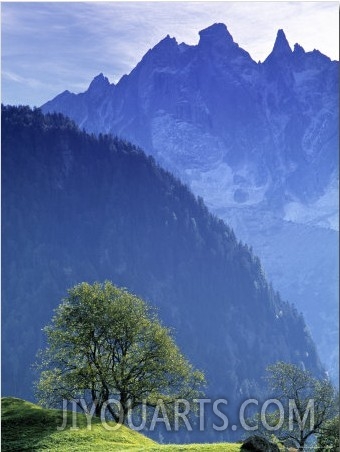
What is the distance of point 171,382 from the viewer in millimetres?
73875

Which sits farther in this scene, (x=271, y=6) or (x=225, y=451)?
(x=271, y=6)

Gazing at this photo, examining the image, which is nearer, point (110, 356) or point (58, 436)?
point (58, 436)

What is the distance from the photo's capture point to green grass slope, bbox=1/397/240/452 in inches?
2064

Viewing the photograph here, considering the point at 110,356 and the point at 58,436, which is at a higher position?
the point at 110,356

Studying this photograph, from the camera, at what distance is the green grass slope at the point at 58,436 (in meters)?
52.4

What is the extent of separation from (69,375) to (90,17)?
1468 inches

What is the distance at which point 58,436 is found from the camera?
183 ft

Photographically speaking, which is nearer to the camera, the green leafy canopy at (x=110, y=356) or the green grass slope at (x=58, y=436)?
the green grass slope at (x=58, y=436)

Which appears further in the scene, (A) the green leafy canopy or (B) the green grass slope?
(A) the green leafy canopy

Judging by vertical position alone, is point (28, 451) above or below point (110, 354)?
below

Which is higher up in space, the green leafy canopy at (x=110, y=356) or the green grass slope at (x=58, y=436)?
the green leafy canopy at (x=110, y=356)

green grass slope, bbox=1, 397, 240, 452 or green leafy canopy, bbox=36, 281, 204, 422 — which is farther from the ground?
green leafy canopy, bbox=36, 281, 204, 422

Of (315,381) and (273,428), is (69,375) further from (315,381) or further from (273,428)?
(315,381)

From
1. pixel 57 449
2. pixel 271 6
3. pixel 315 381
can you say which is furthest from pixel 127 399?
pixel 271 6
